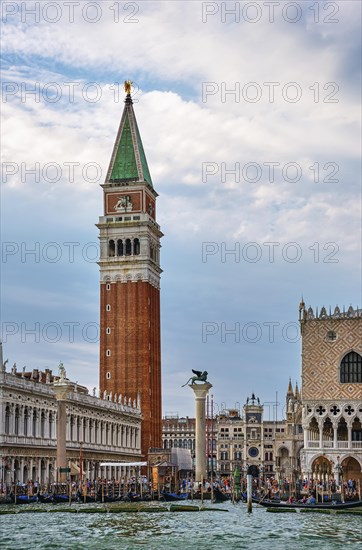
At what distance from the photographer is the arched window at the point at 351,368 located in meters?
64.2

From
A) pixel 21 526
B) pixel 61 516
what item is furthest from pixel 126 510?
pixel 21 526

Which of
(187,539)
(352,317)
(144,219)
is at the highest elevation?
(144,219)

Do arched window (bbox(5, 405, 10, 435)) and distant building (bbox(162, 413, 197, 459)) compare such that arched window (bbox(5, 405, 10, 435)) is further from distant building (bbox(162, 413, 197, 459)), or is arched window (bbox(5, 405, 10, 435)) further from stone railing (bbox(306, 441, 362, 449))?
distant building (bbox(162, 413, 197, 459))

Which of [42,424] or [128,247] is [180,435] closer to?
[128,247]

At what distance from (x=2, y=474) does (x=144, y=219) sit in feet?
135

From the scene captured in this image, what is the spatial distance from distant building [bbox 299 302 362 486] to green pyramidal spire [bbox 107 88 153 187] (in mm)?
36328

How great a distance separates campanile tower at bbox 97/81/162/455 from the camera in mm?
93688

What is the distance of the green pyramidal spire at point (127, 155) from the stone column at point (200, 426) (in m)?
40.5

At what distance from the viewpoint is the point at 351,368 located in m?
64.5

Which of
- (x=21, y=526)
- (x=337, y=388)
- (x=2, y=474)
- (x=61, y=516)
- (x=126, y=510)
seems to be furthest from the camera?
(x=337, y=388)

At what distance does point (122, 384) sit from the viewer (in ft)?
307

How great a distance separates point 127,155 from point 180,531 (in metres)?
60.5

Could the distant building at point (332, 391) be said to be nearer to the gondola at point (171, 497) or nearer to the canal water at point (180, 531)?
the gondola at point (171, 497)

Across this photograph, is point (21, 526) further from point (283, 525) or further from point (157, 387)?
point (157, 387)
